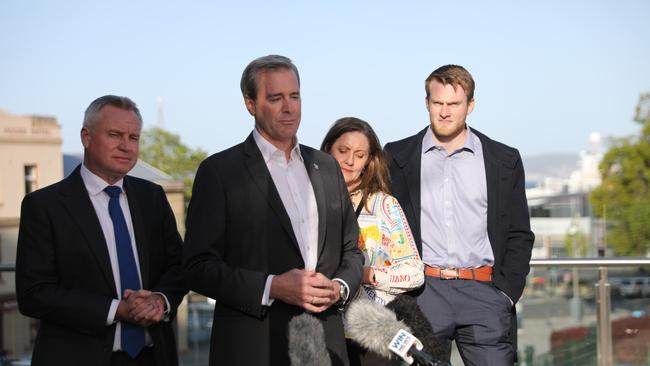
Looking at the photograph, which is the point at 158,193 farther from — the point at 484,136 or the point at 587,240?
the point at 587,240

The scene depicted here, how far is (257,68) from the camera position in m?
3.31

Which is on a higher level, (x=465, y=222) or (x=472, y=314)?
(x=465, y=222)

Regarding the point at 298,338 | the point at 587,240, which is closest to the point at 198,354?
the point at 298,338

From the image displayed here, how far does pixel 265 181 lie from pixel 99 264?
70 cm

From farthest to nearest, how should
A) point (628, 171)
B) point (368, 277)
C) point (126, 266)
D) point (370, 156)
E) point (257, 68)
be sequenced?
point (628, 171)
point (370, 156)
point (368, 277)
point (126, 266)
point (257, 68)

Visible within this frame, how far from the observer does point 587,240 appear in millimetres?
50281

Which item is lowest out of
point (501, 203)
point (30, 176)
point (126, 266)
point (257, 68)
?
point (126, 266)

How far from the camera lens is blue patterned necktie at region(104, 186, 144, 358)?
3402mm

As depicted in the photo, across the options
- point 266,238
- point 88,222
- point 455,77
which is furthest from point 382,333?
point 455,77

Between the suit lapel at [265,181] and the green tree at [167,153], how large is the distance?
54553 mm

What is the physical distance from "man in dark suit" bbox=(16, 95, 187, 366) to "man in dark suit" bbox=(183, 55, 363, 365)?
1.01 feet

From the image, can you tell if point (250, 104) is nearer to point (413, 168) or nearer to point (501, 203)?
point (413, 168)

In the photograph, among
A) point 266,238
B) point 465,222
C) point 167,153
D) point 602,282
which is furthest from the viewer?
point 167,153

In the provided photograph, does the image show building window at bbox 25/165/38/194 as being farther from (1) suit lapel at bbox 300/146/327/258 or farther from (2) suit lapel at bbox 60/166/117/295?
(1) suit lapel at bbox 300/146/327/258
